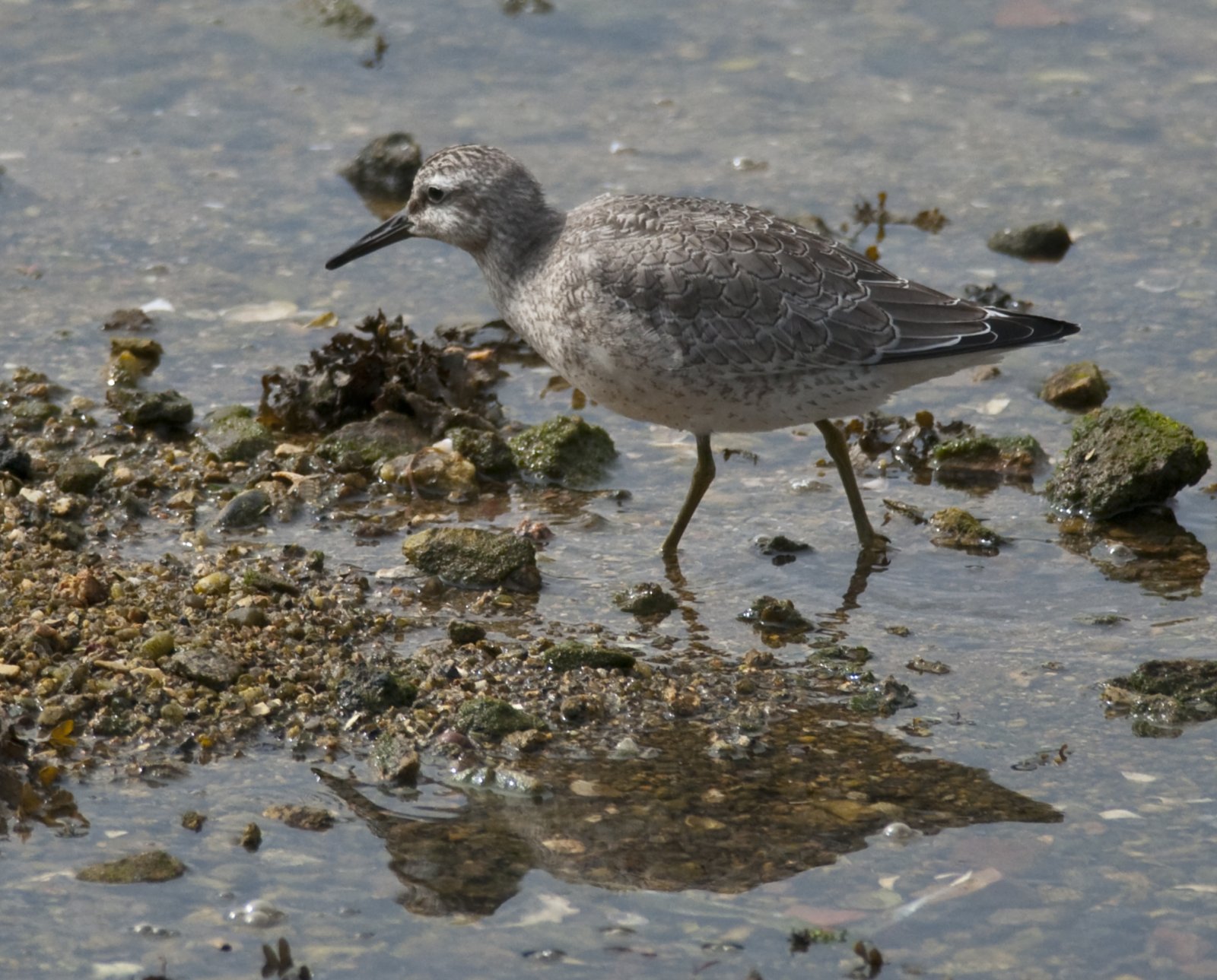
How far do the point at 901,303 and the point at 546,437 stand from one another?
6.04 feet

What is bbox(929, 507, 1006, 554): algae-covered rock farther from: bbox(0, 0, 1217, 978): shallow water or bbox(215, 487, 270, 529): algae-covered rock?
bbox(215, 487, 270, 529): algae-covered rock

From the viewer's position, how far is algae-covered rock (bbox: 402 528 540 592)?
6.70m

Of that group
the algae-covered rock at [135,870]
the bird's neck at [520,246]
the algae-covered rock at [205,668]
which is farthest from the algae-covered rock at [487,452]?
the algae-covered rock at [135,870]

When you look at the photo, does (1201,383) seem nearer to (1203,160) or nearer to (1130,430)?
(1130,430)

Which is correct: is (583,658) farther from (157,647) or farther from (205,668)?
(157,647)

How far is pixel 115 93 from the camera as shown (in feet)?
39.8

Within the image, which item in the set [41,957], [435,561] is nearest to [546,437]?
[435,561]

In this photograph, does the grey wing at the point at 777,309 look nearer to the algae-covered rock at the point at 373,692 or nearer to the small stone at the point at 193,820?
the algae-covered rock at the point at 373,692

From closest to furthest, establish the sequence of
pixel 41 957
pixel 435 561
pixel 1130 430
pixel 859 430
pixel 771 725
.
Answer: pixel 41 957 < pixel 771 725 < pixel 435 561 < pixel 1130 430 < pixel 859 430

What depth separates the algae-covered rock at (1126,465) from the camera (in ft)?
23.9

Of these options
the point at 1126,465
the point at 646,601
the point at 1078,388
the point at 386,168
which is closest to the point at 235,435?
the point at 646,601

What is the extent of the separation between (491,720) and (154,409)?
3266mm

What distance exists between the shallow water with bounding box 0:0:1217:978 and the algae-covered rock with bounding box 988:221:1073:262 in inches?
5.5

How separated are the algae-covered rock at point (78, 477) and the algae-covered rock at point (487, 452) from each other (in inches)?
64.7
